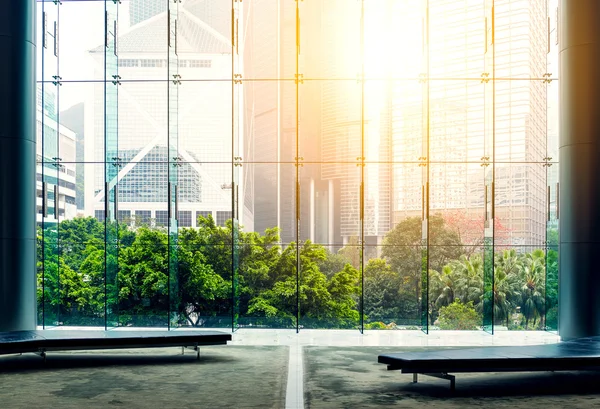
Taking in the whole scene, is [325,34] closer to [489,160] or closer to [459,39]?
[459,39]

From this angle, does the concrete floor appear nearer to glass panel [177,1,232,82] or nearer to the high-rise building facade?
the high-rise building facade

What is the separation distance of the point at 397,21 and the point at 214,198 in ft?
27.8

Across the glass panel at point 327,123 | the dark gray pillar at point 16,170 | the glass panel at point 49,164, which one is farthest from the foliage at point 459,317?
the dark gray pillar at point 16,170

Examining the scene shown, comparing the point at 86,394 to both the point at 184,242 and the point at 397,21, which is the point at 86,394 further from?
the point at 397,21

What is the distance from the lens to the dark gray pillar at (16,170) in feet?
35.2

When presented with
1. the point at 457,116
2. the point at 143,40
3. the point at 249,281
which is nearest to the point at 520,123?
the point at 457,116

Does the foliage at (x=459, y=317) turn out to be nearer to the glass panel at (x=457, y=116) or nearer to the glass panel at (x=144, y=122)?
the glass panel at (x=457, y=116)

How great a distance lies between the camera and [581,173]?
11.0 m

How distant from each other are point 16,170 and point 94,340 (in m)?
3.81

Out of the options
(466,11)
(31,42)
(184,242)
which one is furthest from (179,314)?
(466,11)

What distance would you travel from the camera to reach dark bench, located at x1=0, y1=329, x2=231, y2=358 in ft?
27.0

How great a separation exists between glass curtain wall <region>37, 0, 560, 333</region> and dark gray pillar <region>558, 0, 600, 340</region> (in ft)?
4.76

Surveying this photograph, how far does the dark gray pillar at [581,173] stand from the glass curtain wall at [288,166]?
1.45m

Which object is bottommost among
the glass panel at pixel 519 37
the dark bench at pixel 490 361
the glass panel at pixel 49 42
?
the dark bench at pixel 490 361
